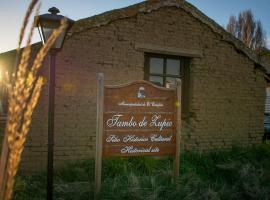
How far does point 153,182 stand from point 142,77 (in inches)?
108

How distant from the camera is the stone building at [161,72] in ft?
19.9

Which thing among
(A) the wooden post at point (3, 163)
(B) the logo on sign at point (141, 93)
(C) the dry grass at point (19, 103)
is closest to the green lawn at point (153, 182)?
(B) the logo on sign at point (141, 93)

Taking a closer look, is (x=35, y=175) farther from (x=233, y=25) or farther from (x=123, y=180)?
(x=233, y=25)

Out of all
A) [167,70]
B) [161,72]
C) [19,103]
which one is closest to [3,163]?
[19,103]

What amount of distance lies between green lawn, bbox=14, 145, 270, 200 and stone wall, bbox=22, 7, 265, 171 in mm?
566

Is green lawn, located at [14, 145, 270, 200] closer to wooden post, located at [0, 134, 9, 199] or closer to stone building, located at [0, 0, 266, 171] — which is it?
stone building, located at [0, 0, 266, 171]

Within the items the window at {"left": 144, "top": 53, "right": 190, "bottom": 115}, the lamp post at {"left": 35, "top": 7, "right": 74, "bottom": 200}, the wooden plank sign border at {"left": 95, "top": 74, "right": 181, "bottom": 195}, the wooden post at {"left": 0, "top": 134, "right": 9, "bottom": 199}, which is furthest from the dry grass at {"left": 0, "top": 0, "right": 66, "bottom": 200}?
the window at {"left": 144, "top": 53, "right": 190, "bottom": 115}

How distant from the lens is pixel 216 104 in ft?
25.6

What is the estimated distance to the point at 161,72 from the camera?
740 cm

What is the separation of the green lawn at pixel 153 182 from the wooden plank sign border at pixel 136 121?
315 millimetres

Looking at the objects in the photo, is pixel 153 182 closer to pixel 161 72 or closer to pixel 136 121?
pixel 136 121

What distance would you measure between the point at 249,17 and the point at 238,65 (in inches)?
1154

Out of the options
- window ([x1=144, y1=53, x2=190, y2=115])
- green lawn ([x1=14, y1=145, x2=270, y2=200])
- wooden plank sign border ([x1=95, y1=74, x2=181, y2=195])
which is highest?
window ([x1=144, y1=53, x2=190, y2=115])

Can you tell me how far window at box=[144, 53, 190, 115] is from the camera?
7.29 m
